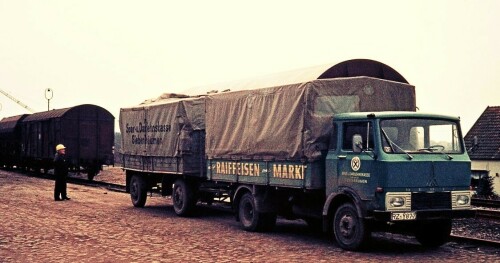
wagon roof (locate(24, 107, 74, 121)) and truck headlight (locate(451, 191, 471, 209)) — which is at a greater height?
wagon roof (locate(24, 107, 74, 121))

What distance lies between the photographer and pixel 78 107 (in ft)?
103

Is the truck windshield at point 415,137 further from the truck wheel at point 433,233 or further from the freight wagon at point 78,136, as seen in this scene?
the freight wagon at point 78,136

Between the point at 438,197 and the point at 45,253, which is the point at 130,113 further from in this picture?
the point at 438,197

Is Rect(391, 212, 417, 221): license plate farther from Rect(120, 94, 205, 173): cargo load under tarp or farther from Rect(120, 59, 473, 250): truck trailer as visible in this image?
Rect(120, 94, 205, 173): cargo load under tarp

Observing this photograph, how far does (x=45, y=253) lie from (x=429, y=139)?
667 centimetres

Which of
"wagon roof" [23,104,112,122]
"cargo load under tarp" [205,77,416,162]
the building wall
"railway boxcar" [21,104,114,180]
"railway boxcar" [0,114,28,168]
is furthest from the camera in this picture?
the building wall

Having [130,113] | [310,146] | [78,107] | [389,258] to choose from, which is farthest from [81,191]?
[389,258]

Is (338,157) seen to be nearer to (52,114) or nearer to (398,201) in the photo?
(398,201)

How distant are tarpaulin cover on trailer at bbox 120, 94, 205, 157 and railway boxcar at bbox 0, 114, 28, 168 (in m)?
22.6

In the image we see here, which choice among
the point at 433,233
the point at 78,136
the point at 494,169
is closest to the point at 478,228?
the point at 433,233

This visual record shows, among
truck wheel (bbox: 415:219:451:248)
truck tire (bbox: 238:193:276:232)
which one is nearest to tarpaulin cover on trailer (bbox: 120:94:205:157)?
truck tire (bbox: 238:193:276:232)

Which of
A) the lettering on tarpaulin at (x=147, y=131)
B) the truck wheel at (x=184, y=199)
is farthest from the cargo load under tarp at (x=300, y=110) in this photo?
the lettering on tarpaulin at (x=147, y=131)

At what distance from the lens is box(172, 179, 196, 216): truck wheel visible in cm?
1512

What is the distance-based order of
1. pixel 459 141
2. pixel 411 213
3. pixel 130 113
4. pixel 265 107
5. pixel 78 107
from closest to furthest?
pixel 411 213, pixel 459 141, pixel 265 107, pixel 130 113, pixel 78 107
